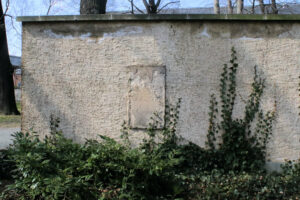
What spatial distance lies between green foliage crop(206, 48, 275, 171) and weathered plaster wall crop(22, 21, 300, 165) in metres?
0.11

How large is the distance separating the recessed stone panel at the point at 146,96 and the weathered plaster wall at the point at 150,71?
2 centimetres

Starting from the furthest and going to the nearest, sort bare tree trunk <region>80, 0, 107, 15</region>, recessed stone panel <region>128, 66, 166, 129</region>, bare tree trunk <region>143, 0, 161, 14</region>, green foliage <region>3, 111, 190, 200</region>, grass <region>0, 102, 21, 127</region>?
1. bare tree trunk <region>143, 0, 161, 14</region>
2. grass <region>0, 102, 21, 127</region>
3. bare tree trunk <region>80, 0, 107, 15</region>
4. recessed stone panel <region>128, 66, 166, 129</region>
5. green foliage <region>3, 111, 190, 200</region>

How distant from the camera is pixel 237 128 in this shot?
4.95 m

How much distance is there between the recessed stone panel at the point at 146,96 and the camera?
5.05 metres

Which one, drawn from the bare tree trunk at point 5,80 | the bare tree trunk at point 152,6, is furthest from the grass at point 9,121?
the bare tree trunk at point 152,6

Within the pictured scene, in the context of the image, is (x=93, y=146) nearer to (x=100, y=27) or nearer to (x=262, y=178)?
(x=100, y=27)

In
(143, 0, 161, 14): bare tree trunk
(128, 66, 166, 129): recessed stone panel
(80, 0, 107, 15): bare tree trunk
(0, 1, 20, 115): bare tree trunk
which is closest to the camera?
(128, 66, 166, 129): recessed stone panel

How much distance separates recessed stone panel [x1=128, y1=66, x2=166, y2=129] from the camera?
16.6ft

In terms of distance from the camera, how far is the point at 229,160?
4.89 m

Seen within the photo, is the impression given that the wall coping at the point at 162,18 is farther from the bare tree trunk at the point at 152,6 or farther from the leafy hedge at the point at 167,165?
the bare tree trunk at the point at 152,6

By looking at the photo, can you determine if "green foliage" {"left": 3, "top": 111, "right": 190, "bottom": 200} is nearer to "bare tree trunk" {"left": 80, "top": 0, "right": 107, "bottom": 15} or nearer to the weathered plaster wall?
the weathered plaster wall

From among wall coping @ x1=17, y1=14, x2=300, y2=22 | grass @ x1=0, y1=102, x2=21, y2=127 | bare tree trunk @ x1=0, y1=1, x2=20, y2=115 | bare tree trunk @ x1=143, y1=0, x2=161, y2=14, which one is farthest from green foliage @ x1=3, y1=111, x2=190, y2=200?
bare tree trunk @ x1=143, y1=0, x2=161, y2=14

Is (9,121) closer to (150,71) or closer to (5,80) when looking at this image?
(5,80)

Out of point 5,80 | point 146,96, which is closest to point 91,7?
point 146,96
